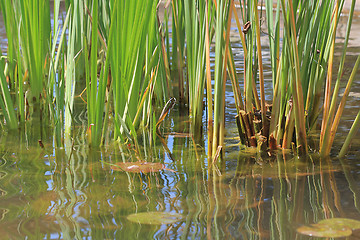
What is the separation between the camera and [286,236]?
0.90m

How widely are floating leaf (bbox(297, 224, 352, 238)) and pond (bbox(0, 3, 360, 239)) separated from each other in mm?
15

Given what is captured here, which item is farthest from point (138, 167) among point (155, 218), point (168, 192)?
point (155, 218)

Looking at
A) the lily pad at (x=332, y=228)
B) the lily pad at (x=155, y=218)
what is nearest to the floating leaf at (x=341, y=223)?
the lily pad at (x=332, y=228)

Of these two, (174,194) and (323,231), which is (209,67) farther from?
(323,231)

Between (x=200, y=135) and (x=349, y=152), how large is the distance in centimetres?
48

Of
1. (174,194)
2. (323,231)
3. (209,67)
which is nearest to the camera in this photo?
(323,231)

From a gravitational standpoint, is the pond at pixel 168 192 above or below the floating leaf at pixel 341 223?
below

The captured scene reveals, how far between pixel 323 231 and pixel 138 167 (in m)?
0.54

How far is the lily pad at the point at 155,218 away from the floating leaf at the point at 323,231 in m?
0.26

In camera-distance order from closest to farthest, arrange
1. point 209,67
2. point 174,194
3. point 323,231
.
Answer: point 323,231
point 174,194
point 209,67

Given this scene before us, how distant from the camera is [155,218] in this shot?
966mm

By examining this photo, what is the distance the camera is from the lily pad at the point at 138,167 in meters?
1.25

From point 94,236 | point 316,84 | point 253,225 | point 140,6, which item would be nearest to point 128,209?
point 94,236

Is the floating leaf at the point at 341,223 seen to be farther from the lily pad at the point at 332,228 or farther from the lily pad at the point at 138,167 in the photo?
the lily pad at the point at 138,167
